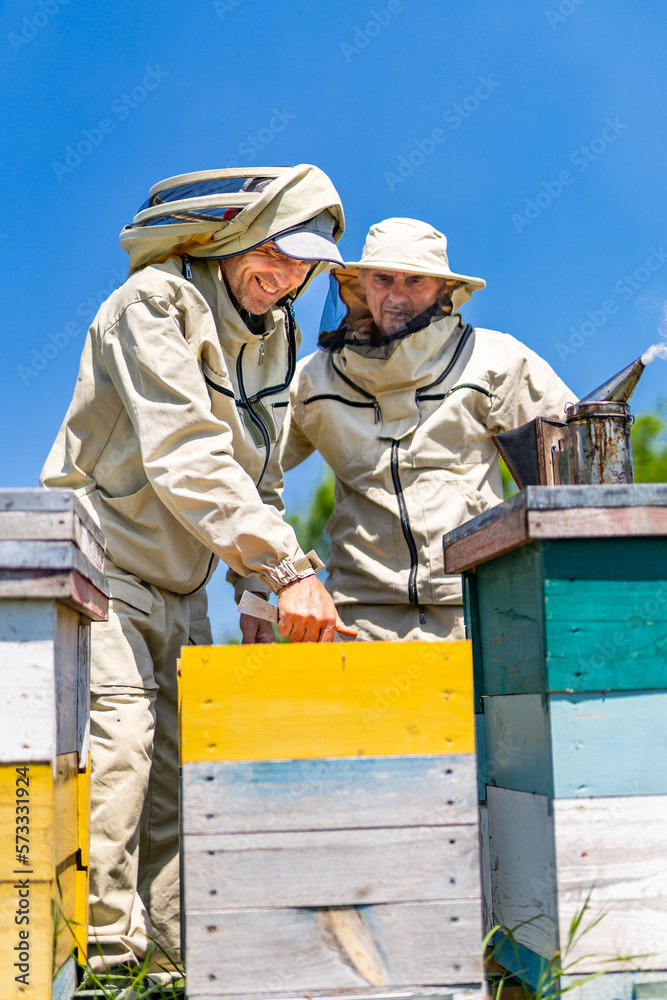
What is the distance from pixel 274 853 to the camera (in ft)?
5.47

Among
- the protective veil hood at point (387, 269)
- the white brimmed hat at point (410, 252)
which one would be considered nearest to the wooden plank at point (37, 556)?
the protective veil hood at point (387, 269)

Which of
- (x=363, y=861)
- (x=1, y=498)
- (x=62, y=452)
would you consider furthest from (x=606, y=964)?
(x=62, y=452)

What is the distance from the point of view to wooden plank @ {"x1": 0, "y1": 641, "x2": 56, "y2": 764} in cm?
167

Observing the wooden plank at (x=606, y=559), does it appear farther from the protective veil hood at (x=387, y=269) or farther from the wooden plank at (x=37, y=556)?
the protective veil hood at (x=387, y=269)

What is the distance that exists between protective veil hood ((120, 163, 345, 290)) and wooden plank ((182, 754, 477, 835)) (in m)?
1.40

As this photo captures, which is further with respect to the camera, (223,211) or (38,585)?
(223,211)

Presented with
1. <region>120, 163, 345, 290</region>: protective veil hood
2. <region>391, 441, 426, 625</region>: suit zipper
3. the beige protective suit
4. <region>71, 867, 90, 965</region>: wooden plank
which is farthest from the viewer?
<region>391, 441, 426, 625</region>: suit zipper

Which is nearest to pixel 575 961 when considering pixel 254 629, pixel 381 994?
pixel 381 994

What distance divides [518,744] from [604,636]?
0.32 meters

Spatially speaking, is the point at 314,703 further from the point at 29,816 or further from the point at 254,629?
the point at 254,629

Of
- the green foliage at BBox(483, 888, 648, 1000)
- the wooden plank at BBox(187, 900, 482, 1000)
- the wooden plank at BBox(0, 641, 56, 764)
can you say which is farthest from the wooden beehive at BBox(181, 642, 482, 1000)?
the wooden plank at BBox(0, 641, 56, 764)

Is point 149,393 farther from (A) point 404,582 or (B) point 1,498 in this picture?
(A) point 404,582

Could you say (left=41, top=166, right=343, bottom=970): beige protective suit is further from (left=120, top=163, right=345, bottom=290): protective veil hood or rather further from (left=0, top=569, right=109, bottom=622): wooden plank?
(left=0, top=569, right=109, bottom=622): wooden plank

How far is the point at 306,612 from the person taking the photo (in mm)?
2150
